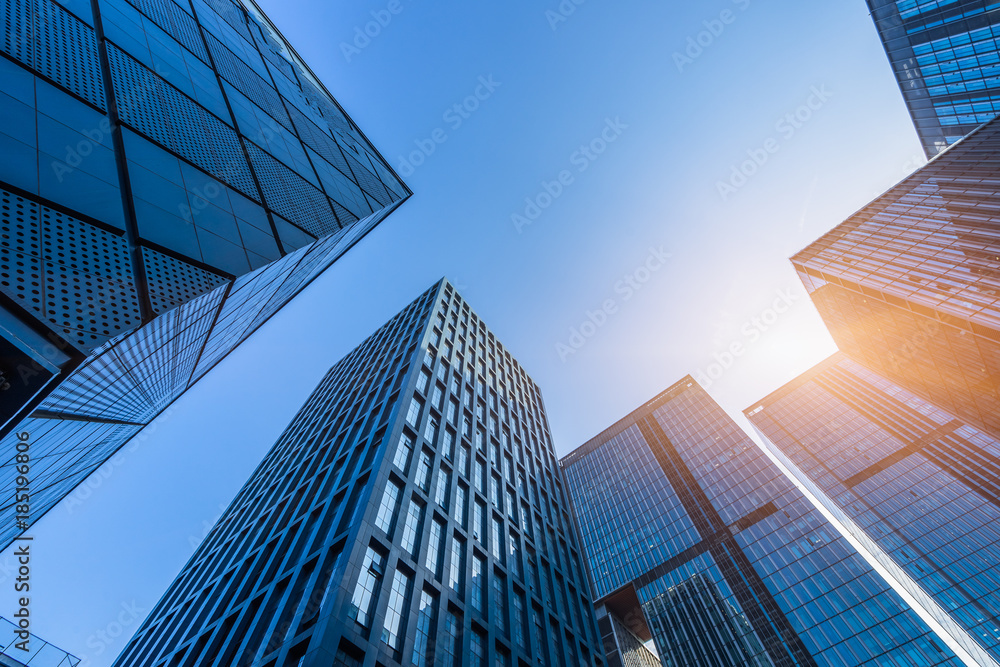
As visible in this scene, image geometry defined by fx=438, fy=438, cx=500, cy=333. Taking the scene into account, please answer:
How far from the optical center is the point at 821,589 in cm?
6391

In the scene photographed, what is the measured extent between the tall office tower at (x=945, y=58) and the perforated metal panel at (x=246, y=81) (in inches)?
2653

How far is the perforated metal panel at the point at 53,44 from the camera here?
7145 mm

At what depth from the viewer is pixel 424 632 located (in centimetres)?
2114

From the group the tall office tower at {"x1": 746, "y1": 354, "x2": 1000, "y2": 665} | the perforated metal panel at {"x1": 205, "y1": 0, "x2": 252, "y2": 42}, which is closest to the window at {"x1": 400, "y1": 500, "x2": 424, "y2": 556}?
the perforated metal panel at {"x1": 205, "y1": 0, "x2": 252, "y2": 42}

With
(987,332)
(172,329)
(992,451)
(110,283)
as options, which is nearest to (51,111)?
(110,283)

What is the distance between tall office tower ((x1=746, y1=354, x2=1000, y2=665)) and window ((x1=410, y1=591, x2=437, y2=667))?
244ft

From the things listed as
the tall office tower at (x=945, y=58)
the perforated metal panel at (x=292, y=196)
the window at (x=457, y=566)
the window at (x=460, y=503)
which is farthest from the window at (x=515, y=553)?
the tall office tower at (x=945, y=58)

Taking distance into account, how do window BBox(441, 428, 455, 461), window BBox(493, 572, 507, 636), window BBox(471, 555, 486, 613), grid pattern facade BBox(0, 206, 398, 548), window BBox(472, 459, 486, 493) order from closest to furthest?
grid pattern facade BBox(0, 206, 398, 548) → window BBox(471, 555, 486, 613) → window BBox(493, 572, 507, 636) → window BBox(441, 428, 455, 461) → window BBox(472, 459, 486, 493)

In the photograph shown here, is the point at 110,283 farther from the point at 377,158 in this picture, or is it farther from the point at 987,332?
the point at 987,332

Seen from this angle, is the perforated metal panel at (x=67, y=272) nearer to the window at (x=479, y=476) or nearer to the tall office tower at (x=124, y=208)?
the tall office tower at (x=124, y=208)

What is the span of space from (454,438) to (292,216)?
1055 inches

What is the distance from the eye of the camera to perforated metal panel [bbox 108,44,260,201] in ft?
29.1

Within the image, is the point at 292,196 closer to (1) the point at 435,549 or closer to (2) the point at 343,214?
(2) the point at 343,214

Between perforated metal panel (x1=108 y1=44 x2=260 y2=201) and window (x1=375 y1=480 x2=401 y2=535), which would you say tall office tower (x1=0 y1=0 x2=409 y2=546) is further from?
window (x1=375 y1=480 x2=401 y2=535)
